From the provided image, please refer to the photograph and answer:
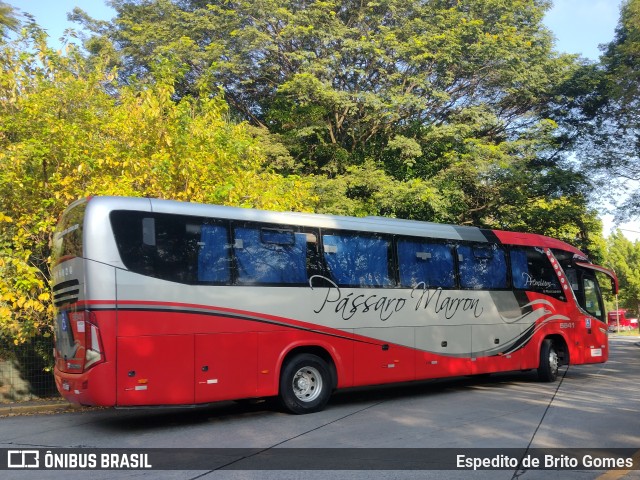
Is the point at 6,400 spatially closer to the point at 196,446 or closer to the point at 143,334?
the point at 143,334

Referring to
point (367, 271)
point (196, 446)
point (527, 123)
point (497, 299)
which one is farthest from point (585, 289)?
point (527, 123)

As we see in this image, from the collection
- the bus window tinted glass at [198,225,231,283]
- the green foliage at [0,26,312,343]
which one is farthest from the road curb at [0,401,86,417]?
the bus window tinted glass at [198,225,231,283]

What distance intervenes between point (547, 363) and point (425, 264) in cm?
449

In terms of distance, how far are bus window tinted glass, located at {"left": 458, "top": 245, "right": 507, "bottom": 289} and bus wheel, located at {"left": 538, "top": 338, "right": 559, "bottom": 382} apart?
2006mm

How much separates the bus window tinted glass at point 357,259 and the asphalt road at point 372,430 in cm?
225

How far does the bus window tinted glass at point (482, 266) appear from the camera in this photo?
1338 centimetres

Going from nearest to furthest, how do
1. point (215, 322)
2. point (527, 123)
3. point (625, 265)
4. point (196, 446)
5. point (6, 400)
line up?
point (196, 446)
point (215, 322)
point (6, 400)
point (527, 123)
point (625, 265)

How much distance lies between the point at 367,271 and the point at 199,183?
4.36 meters

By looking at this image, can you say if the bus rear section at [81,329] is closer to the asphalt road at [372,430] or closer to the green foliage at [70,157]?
the asphalt road at [372,430]

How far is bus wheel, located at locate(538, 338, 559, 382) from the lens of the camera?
48.4ft

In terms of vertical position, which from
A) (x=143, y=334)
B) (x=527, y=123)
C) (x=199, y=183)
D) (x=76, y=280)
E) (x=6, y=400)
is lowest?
(x=6, y=400)

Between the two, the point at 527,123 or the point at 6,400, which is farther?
the point at 527,123

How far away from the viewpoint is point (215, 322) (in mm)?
9578

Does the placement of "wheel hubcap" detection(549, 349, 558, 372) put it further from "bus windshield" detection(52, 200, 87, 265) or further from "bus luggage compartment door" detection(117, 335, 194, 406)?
"bus windshield" detection(52, 200, 87, 265)
